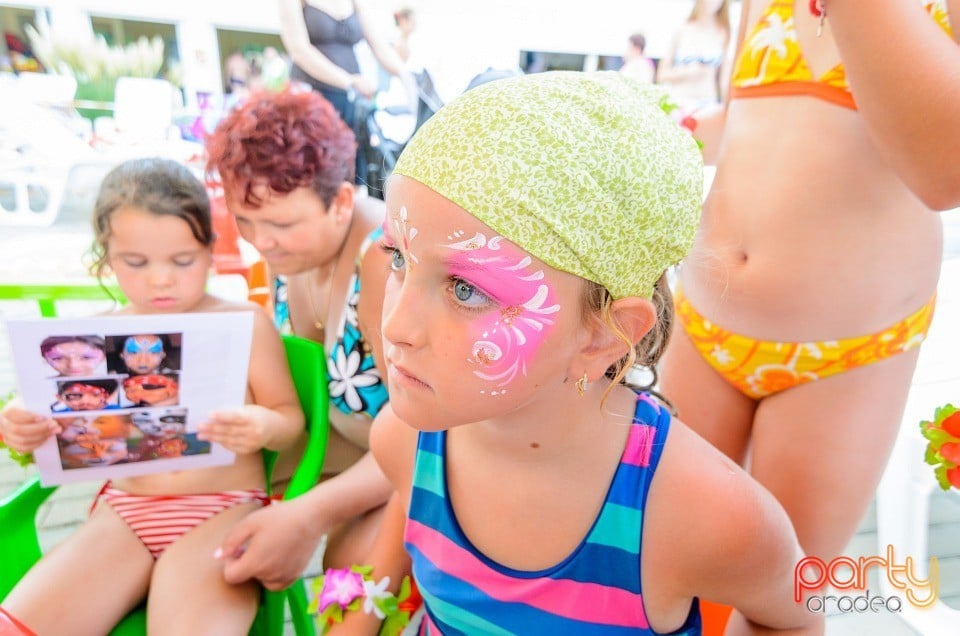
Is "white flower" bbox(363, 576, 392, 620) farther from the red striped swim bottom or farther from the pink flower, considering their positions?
the red striped swim bottom

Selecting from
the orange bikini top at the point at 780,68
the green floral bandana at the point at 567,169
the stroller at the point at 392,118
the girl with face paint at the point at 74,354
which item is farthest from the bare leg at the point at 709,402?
the stroller at the point at 392,118

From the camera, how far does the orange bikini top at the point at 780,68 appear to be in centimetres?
93

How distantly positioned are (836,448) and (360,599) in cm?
77

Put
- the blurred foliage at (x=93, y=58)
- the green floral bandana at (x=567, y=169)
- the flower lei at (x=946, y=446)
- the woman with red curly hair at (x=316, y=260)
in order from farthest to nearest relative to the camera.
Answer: the blurred foliage at (x=93, y=58), the woman with red curly hair at (x=316, y=260), the flower lei at (x=946, y=446), the green floral bandana at (x=567, y=169)

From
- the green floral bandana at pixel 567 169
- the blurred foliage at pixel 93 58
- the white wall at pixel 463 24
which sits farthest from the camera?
the white wall at pixel 463 24

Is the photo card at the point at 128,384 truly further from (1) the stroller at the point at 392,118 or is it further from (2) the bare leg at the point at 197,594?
(1) the stroller at the point at 392,118

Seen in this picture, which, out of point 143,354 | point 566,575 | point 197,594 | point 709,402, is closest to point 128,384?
point 143,354

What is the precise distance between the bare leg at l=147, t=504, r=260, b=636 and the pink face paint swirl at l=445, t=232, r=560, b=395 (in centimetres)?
85

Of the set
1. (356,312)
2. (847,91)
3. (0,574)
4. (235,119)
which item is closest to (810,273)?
(847,91)

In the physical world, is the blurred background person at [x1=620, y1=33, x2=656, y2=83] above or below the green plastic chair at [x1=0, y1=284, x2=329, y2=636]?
above

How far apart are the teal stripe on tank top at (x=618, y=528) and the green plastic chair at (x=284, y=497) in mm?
744

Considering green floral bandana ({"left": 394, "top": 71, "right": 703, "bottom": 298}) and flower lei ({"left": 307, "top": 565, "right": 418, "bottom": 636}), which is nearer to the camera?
green floral bandana ({"left": 394, "top": 71, "right": 703, "bottom": 298})

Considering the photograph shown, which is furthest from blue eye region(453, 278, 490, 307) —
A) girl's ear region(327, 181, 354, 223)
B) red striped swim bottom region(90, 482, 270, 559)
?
red striped swim bottom region(90, 482, 270, 559)

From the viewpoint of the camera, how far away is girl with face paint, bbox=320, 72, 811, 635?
614 mm
